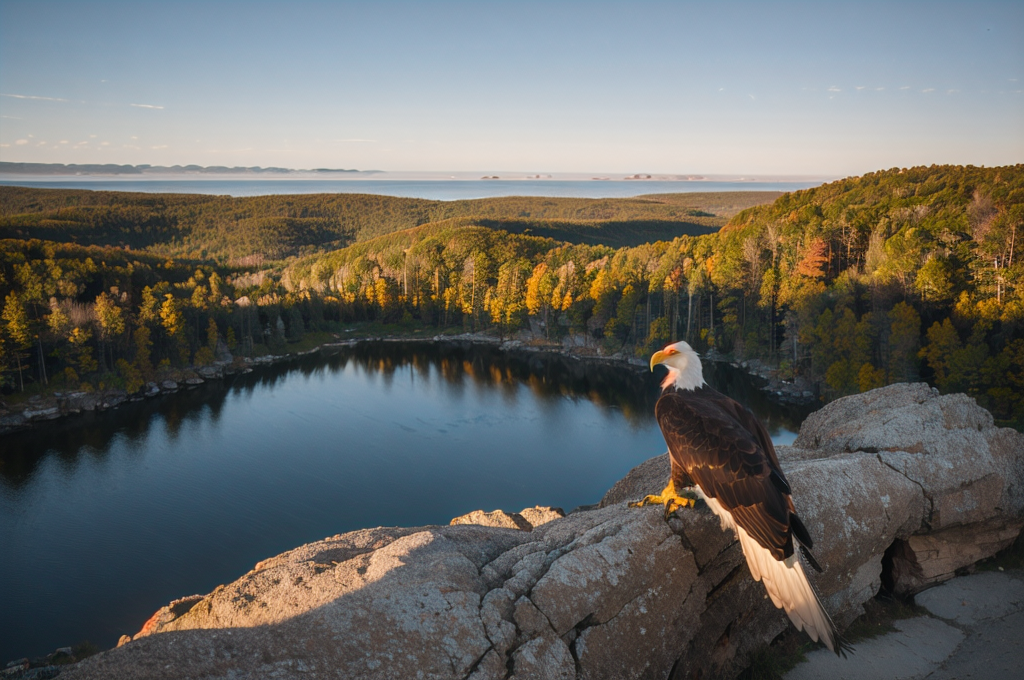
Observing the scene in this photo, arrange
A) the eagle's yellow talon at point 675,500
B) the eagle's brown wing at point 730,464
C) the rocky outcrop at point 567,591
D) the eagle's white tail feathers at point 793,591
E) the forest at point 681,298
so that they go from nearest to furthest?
1. the eagle's white tail feathers at point 793,591
2. the eagle's brown wing at point 730,464
3. the rocky outcrop at point 567,591
4. the eagle's yellow talon at point 675,500
5. the forest at point 681,298

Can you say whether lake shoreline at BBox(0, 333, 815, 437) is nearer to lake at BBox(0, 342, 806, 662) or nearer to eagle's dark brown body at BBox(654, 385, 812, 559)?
lake at BBox(0, 342, 806, 662)

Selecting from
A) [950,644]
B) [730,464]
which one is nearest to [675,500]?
[730,464]

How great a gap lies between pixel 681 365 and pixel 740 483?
73.6 inches

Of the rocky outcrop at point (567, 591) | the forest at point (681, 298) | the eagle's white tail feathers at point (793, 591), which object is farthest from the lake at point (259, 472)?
the eagle's white tail feathers at point (793, 591)

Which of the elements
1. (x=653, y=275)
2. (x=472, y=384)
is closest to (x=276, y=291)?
(x=472, y=384)

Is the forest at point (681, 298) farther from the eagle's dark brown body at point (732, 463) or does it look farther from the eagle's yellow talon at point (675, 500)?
the eagle's dark brown body at point (732, 463)

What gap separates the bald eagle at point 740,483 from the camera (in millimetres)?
6262

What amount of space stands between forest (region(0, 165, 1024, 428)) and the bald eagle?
132 feet

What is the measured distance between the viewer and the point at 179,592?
27047 millimetres

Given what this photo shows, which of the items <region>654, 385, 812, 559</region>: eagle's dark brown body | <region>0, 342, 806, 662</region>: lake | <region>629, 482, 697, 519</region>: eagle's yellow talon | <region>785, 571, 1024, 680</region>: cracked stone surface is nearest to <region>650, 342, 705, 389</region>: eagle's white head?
<region>654, 385, 812, 559</region>: eagle's dark brown body

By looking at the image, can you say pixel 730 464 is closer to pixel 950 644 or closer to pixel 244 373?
pixel 950 644

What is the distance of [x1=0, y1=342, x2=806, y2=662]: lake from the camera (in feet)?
93.5

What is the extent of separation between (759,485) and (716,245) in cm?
8914

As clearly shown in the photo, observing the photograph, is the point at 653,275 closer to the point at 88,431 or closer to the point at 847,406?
the point at 88,431
